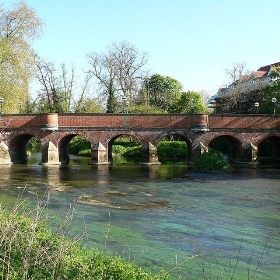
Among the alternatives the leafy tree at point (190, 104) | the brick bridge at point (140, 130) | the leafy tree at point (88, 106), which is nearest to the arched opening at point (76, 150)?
the brick bridge at point (140, 130)

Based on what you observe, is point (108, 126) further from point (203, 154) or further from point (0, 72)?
point (0, 72)

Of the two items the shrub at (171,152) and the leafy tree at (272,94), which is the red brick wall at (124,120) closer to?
the shrub at (171,152)

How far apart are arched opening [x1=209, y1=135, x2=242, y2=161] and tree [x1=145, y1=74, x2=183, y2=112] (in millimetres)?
18051

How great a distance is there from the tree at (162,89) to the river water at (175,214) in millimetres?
32026

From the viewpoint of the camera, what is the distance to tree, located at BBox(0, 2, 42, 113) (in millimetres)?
32594

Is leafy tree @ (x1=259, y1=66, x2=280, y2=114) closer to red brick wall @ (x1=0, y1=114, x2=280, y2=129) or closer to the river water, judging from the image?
red brick wall @ (x1=0, y1=114, x2=280, y2=129)

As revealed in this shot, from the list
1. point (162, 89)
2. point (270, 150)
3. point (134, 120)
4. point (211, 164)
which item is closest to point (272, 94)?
point (270, 150)

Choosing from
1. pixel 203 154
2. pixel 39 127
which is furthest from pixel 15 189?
pixel 203 154

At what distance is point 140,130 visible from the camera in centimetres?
2964

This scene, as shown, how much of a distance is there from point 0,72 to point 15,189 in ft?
56.6

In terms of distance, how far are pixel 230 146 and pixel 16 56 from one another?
2046cm

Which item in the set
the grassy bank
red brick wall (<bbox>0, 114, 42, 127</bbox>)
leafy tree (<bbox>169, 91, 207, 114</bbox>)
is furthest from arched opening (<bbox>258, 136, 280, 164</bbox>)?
the grassy bank

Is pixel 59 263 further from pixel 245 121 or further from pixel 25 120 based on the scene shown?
pixel 245 121

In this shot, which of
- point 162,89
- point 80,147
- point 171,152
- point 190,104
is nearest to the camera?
point 171,152
